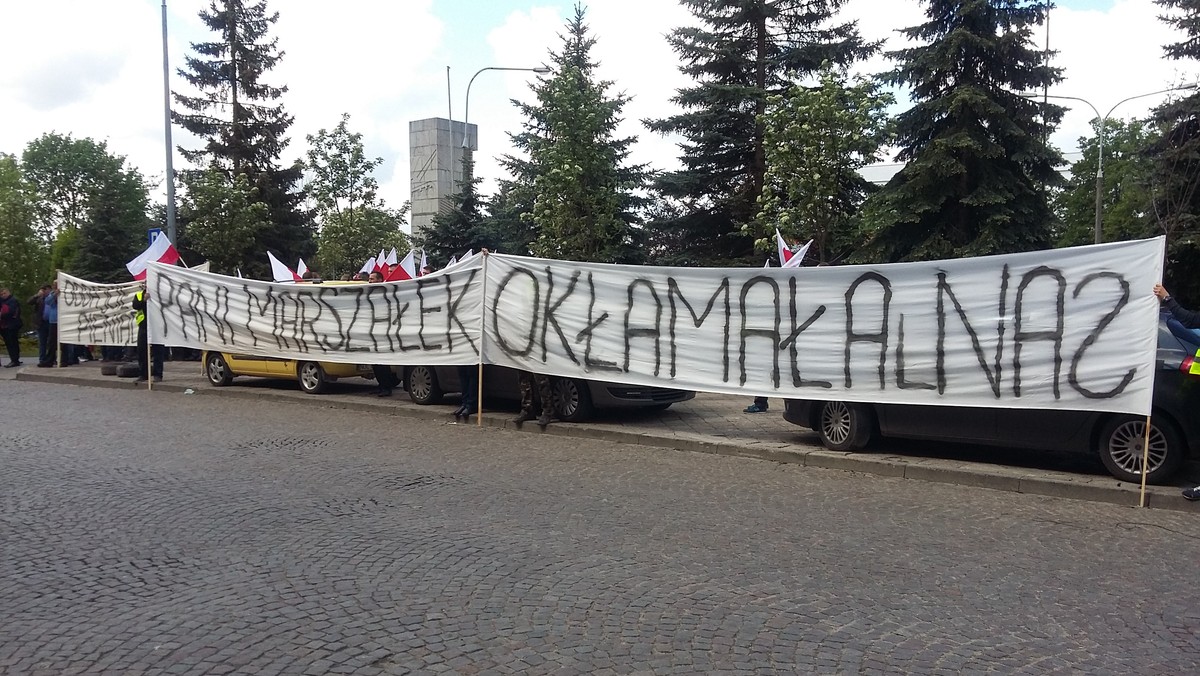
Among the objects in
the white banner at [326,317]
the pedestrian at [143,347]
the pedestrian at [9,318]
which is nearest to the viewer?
the white banner at [326,317]

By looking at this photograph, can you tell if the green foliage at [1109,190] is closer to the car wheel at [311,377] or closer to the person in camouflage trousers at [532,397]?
the person in camouflage trousers at [532,397]

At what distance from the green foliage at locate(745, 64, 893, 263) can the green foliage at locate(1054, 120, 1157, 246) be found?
59.8 ft

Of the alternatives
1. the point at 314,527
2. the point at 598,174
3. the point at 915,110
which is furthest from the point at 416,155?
the point at 314,527

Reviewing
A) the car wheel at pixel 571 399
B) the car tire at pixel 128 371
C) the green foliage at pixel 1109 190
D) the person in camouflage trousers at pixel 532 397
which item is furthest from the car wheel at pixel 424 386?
the green foliage at pixel 1109 190

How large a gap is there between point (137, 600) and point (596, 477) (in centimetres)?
438

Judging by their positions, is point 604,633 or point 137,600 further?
point 137,600

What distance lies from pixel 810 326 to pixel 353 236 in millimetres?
22010

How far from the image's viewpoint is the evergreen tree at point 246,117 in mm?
36688

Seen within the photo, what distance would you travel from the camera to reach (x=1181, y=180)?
24141 millimetres

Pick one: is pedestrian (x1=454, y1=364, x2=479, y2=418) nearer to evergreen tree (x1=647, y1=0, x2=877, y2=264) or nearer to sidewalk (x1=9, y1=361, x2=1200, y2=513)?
sidewalk (x1=9, y1=361, x2=1200, y2=513)

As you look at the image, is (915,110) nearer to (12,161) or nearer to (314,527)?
(314,527)

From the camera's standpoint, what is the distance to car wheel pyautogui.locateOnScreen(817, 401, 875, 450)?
932 cm

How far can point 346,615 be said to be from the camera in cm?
468

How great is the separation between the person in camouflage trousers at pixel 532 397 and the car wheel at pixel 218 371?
290 inches
